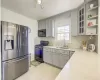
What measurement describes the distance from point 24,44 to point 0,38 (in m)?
0.87

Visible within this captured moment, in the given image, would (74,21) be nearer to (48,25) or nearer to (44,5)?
(44,5)

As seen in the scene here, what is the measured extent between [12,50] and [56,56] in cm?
189

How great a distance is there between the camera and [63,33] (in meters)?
3.87

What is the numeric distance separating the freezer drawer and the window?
215 centimetres

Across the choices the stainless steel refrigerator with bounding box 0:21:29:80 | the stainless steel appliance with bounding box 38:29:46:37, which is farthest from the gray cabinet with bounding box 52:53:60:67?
the stainless steel appliance with bounding box 38:29:46:37

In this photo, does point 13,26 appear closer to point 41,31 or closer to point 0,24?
point 0,24

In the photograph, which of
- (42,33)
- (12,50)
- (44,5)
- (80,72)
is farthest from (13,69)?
(42,33)

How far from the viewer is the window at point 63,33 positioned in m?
3.71

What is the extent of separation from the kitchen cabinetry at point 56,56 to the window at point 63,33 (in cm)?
83

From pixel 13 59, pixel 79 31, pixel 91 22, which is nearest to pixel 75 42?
pixel 79 31

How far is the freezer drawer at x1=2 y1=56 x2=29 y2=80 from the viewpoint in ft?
6.91

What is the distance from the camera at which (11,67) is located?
88.4 inches

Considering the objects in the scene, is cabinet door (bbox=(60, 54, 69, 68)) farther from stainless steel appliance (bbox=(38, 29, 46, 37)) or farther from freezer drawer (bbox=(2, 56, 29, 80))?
stainless steel appliance (bbox=(38, 29, 46, 37))

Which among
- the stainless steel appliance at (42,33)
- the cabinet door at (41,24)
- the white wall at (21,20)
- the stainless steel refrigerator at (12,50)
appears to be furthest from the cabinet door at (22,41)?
the cabinet door at (41,24)
